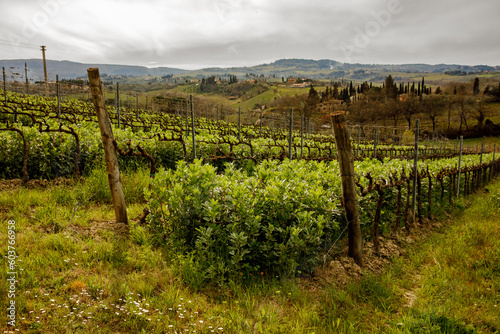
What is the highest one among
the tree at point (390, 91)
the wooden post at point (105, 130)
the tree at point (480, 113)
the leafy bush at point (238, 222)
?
the tree at point (390, 91)

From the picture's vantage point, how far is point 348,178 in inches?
187

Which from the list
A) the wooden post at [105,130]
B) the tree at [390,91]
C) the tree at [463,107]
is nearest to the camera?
the wooden post at [105,130]

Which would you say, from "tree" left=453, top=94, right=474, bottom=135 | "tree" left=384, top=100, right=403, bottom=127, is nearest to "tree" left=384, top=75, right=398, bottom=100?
"tree" left=453, top=94, right=474, bottom=135

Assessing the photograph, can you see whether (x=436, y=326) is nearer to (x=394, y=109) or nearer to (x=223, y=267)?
(x=223, y=267)

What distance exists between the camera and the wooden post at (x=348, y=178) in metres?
4.62

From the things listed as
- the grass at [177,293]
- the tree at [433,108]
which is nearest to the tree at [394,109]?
the tree at [433,108]

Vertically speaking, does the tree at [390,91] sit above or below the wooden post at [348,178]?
above

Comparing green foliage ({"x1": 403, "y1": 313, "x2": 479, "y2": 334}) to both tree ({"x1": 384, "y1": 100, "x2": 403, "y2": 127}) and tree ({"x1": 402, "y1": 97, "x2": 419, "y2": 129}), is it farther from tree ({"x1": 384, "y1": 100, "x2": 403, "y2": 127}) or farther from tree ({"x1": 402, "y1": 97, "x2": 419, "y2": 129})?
tree ({"x1": 402, "y1": 97, "x2": 419, "y2": 129})

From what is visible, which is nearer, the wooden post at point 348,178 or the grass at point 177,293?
the grass at point 177,293

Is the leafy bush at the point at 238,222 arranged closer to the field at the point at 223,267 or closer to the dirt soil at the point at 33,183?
the field at the point at 223,267

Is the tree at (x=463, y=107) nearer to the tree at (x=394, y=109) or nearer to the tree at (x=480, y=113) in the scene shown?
the tree at (x=480, y=113)

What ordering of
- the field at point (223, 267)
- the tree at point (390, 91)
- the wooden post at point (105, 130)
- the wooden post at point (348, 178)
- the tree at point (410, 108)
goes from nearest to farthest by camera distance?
the field at point (223, 267)
the wooden post at point (348, 178)
the wooden post at point (105, 130)
the tree at point (410, 108)
the tree at point (390, 91)

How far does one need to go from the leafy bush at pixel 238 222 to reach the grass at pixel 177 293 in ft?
0.99

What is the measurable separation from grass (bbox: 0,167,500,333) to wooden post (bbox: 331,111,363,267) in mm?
471
